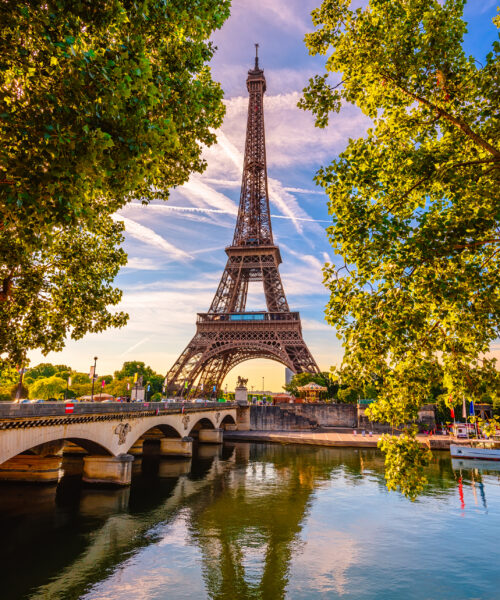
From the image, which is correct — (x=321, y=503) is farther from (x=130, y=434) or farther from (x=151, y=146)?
(x=151, y=146)

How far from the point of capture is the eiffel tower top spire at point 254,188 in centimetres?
7500

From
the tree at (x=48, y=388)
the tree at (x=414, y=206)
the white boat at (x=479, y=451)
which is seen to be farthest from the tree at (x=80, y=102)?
the tree at (x=48, y=388)

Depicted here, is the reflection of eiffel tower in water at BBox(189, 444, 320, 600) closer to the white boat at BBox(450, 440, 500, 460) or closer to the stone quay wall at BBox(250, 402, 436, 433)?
the white boat at BBox(450, 440, 500, 460)

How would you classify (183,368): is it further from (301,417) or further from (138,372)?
(138,372)

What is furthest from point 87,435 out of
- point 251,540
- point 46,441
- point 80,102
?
point 80,102

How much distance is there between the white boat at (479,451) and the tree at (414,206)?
115ft

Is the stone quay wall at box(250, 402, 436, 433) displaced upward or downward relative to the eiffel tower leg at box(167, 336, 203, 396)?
downward

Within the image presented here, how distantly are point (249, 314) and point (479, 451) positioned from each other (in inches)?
1450

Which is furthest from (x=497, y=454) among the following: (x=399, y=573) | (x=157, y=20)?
(x=157, y=20)

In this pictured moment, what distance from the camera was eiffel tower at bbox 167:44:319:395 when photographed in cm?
6141

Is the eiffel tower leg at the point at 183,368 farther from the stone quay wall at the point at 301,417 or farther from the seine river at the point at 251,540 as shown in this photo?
Result: the seine river at the point at 251,540

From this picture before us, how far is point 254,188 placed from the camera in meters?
77.4

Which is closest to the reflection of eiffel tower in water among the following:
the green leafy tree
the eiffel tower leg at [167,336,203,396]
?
the eiffel tower leg at [167,336,203,396]

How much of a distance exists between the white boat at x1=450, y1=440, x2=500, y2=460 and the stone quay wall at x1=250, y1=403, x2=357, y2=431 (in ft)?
80.7
